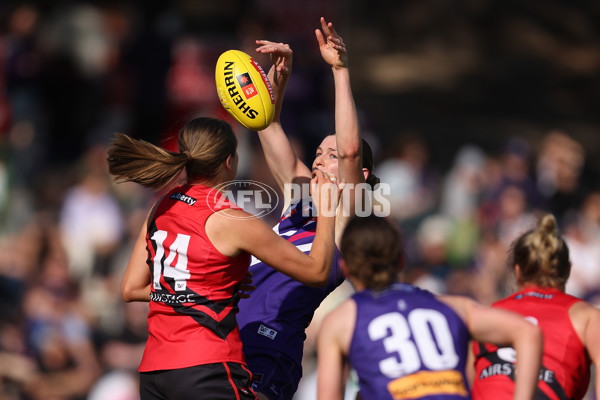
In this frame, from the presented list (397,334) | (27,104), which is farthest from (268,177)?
(397,334)

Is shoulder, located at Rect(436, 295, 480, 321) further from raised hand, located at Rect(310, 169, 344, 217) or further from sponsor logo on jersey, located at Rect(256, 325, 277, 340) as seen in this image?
sponsor logo on jersey, located at Rect(256, 325, 277, 340)

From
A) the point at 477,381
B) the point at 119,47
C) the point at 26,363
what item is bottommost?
the point at 26,363

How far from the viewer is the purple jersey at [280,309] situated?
4672 mm

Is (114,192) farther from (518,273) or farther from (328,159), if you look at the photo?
(518,273)

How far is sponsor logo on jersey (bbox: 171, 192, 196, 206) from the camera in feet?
13.7

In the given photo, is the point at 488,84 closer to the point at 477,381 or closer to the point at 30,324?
the point at 30,324

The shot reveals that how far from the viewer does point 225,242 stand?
402 cm

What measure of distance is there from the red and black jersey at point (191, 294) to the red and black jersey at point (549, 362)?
1181 mm

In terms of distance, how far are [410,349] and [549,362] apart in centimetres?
103

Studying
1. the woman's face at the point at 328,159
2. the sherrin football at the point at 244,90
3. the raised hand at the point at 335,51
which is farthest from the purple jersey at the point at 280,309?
the raised hand at the point at 335,51

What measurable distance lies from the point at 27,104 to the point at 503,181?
226 inches

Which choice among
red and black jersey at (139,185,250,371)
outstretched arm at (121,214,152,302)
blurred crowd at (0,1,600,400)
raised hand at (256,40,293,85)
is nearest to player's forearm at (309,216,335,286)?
red and black jersey at (139,185,250,371)

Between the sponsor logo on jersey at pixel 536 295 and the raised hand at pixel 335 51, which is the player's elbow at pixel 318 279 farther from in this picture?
the raised hand at pixel 335 51

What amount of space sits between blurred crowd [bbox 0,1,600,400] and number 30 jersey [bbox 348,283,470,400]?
194 inches
